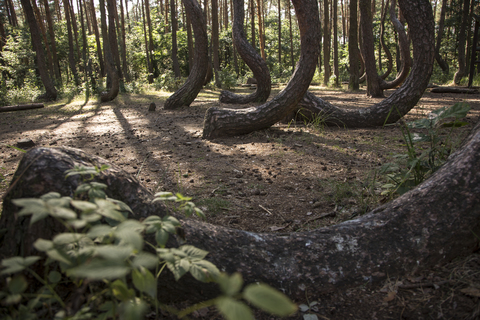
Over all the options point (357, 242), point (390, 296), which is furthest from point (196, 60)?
point (390, 296)

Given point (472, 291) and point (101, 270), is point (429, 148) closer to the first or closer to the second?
point (472, 291)

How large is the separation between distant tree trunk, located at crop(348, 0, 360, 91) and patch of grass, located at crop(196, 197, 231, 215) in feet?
36.0

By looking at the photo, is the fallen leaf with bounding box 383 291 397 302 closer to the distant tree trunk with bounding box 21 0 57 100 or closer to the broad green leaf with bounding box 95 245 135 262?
the broad green leaf with bounding box 95 245 135 262

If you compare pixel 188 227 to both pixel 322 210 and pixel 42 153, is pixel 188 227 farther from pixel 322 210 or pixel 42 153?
pixel 322 210

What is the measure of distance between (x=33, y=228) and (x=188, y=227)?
2.28 feet

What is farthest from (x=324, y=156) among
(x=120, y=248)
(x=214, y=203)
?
(x=120, y=248)

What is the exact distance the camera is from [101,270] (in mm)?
761

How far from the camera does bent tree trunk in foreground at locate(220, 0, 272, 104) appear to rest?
783 centimetres

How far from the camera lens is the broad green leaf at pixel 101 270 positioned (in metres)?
0.73

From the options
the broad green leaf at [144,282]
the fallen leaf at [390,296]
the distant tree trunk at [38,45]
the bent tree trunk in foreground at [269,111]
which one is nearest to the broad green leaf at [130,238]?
the broad green leaf at [144,282]

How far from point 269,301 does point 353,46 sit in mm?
12999

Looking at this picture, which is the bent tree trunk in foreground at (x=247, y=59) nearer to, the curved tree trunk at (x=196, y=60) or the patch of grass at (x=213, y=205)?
the curved tree trunk at (x=196, y=60)

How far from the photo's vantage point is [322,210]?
9.02 ft

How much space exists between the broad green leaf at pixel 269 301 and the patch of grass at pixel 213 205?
2067mm
